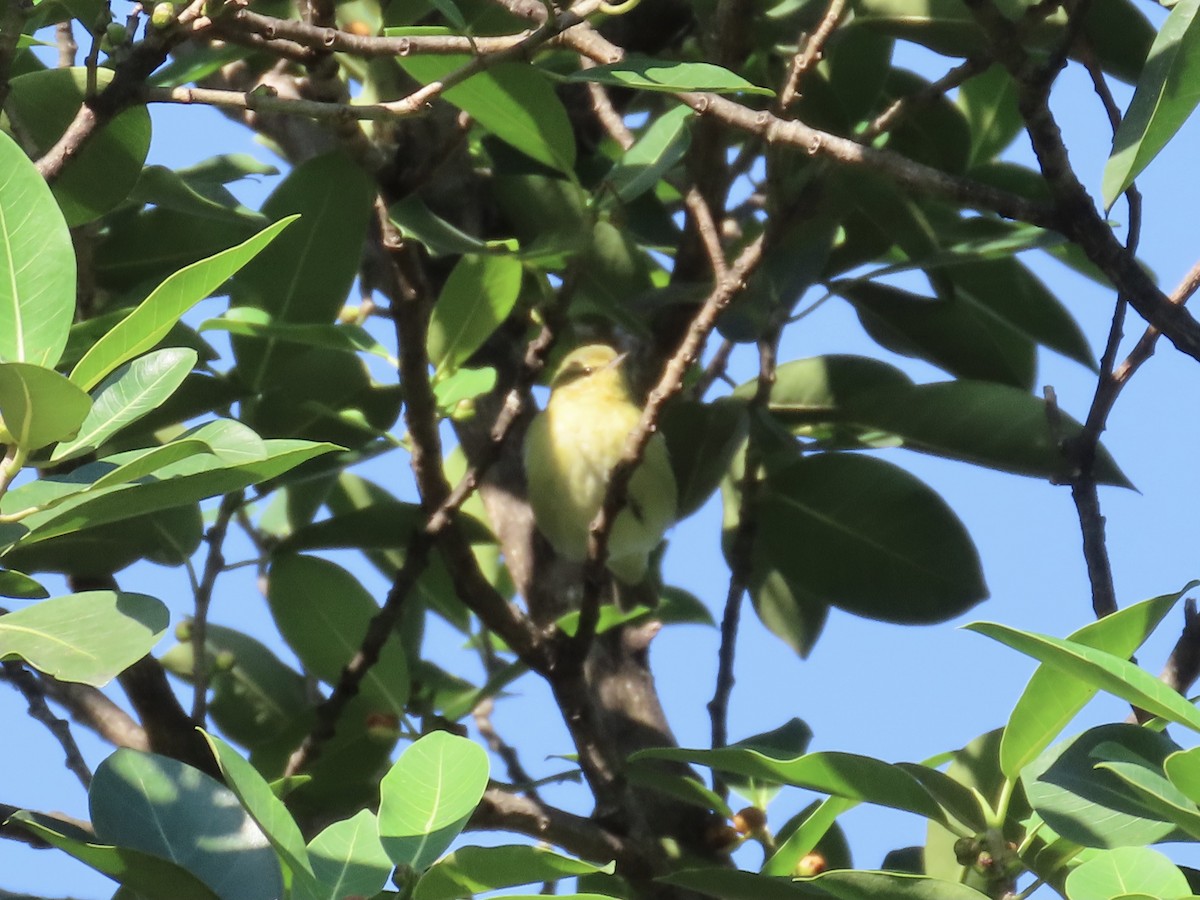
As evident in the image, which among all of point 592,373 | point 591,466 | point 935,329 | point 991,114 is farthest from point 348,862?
point 592,373

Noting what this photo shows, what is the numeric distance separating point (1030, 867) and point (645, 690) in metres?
1.31

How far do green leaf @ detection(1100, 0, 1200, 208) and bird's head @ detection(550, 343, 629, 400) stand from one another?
2.41 meters

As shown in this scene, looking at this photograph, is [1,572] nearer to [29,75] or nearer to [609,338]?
[29,75]

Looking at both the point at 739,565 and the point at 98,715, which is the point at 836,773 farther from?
the point at 98,715

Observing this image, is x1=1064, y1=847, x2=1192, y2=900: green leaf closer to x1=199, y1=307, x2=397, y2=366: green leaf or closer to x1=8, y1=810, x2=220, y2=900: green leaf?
x1=8, y1=810, x2=220, y2=900: green leaf

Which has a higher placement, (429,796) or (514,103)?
(514,103)

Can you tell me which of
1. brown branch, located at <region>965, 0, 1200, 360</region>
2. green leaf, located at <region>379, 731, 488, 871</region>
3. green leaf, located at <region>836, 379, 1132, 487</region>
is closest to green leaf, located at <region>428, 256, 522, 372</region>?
green leaf, located at <region>836, 379, 1132, 487</region>

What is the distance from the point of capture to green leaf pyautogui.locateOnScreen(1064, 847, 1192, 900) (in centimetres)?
114

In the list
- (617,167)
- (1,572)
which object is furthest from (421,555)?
(1,572)

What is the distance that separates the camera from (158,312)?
119cm

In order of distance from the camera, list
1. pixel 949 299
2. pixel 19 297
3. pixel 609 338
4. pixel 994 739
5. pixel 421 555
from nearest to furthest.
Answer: pixel 19 297
pixel 994 739
pixel 421 555
pixel 949 299
pixel 609 338

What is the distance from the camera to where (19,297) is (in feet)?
4.12

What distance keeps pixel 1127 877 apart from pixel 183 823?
0.82 m

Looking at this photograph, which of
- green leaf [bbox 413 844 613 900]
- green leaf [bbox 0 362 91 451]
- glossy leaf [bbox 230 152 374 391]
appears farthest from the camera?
glossy leaf [bbox 230 152 374 391]
